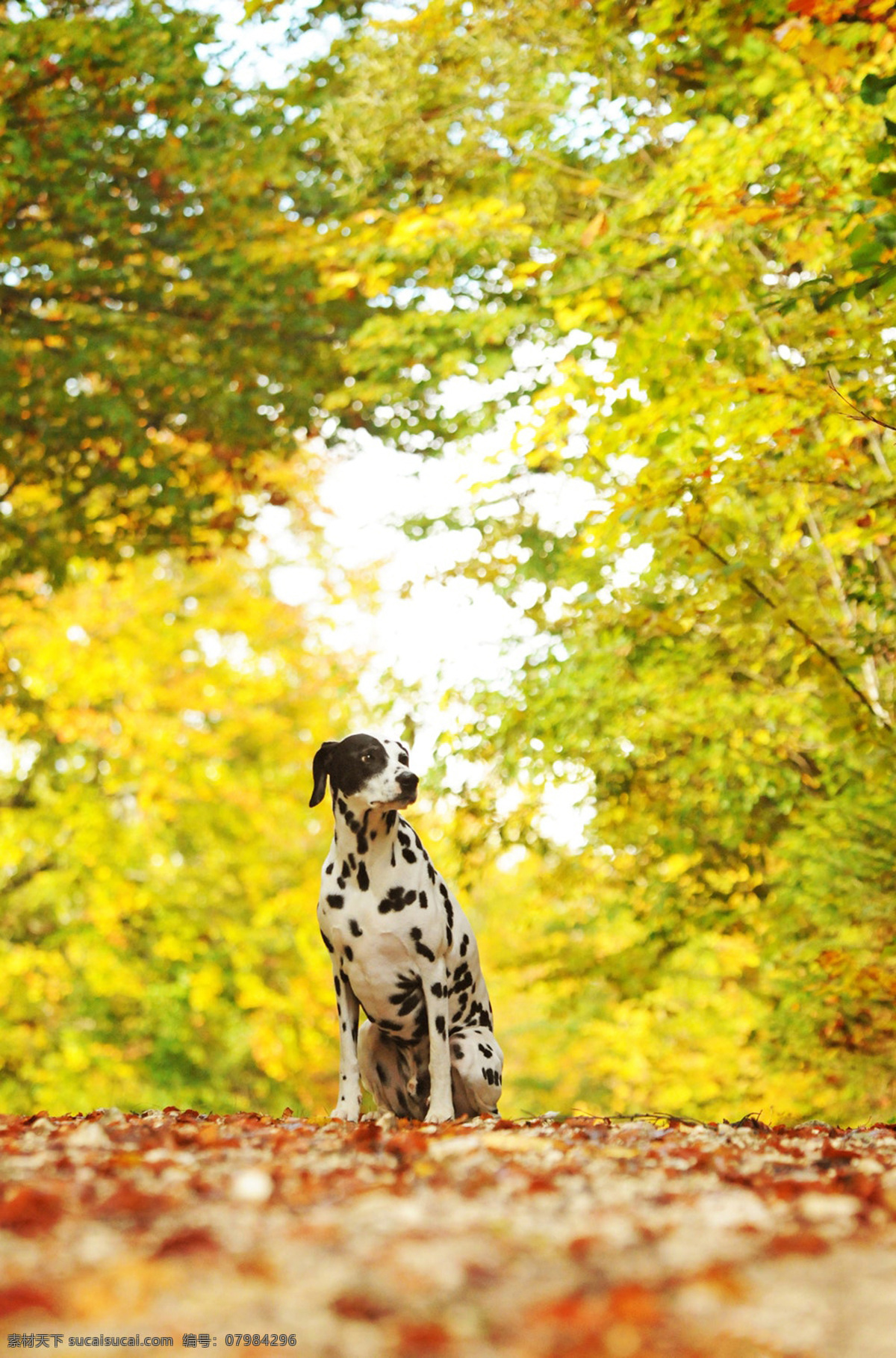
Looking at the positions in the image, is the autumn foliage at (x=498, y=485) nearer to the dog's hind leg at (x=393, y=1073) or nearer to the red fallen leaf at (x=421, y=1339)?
the dog's hind leg at (x=393, y=1073)

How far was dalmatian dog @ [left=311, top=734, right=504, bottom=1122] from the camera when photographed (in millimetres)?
5441

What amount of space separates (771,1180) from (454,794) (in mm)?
7536

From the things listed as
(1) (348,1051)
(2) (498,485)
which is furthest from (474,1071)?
→ (2) (498,485)

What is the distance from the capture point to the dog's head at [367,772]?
5426mm

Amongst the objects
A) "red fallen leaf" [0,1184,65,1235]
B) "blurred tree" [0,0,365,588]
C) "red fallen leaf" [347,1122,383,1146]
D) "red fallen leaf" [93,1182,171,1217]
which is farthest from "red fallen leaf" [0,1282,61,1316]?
"blurred tree" [0,0,365,588]

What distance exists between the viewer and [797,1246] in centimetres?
236

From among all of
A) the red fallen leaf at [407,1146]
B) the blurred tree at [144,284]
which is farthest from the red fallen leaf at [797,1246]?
the blurred tree at [144,284]

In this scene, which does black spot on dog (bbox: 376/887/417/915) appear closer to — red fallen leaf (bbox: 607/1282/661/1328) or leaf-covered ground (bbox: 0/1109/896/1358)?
leaf-covered ground (bbox: 0/1109/896/1358)

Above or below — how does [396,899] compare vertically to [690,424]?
below

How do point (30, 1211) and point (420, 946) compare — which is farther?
point (420, 946)

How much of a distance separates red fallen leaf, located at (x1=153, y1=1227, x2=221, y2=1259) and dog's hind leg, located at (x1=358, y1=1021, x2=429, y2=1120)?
3.59 m

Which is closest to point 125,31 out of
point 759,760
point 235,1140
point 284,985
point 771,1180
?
point 759,760

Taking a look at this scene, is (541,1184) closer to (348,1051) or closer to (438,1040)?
(438,1040)

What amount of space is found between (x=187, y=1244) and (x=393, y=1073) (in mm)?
3792
